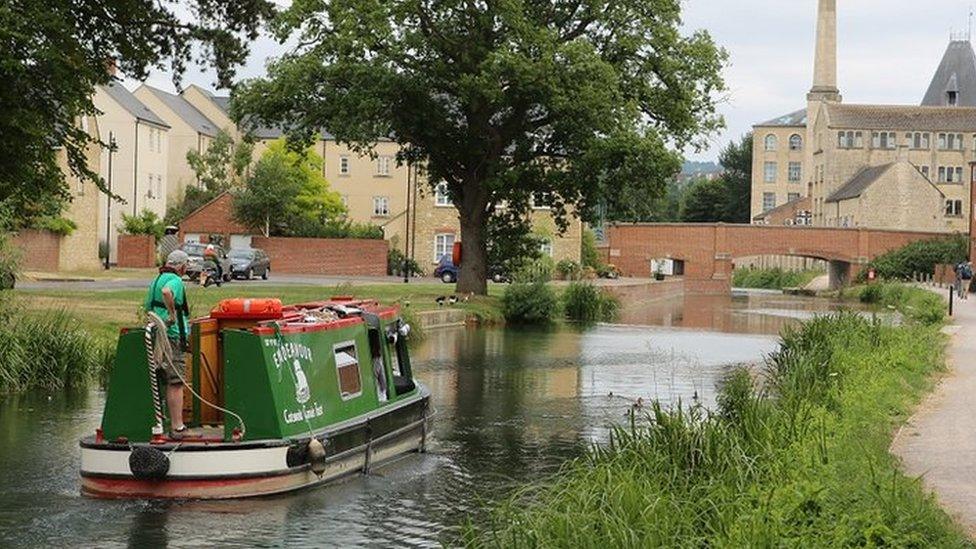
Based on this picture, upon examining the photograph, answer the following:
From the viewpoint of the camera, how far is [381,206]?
288ft

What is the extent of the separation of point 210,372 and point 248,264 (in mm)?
42318

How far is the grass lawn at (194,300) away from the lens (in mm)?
27188

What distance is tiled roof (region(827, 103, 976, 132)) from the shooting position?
368 feet

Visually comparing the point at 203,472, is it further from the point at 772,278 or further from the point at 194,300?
the point at 772,278

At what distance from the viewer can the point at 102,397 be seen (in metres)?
20.2

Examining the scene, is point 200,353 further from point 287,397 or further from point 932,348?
point 932,348

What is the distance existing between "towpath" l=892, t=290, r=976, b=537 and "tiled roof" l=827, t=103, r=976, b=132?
9434 centimetres

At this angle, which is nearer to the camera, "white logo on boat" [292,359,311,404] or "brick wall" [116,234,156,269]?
"white logo on boat" [292,359,311,404]

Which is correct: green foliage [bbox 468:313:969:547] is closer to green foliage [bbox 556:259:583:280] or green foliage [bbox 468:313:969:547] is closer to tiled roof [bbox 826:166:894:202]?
green foliage [bbox 556:259:583:280]

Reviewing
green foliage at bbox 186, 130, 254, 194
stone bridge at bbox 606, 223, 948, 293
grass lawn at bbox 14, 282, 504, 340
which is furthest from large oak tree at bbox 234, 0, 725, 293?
stone bridge at bbox 606, 223, 948, 293

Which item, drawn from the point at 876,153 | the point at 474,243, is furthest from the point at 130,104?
the point at 876,153

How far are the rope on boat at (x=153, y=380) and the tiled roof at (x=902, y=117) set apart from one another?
10432cm

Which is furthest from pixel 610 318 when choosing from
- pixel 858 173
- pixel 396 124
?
pixel 858 173

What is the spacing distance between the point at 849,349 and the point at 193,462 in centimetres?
1132
